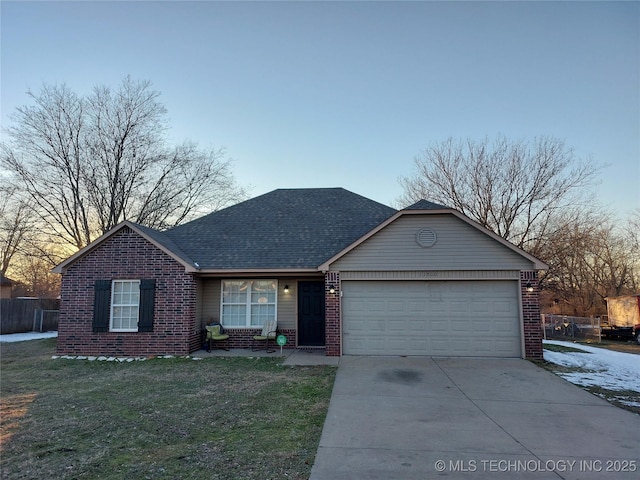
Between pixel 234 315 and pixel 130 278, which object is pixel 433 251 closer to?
pixel 234 315

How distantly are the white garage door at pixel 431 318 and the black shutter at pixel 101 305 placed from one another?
7.23 m

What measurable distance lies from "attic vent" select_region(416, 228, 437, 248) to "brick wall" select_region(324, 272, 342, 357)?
2.61 metres

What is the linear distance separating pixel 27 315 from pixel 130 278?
1274 centimetres

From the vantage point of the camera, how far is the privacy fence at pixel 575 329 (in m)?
19.8

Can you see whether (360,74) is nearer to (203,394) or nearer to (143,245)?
(143,245)

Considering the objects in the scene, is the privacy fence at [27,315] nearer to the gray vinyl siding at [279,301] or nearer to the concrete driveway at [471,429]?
the gray vinyl siding at [279,301]

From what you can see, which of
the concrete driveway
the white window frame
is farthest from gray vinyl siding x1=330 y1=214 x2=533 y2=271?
the white window frame

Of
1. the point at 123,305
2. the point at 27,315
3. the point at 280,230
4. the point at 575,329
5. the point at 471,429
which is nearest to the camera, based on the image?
the point at 471,429

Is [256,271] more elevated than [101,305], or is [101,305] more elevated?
[256,271]

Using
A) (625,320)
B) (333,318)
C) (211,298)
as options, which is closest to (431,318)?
(333,318)

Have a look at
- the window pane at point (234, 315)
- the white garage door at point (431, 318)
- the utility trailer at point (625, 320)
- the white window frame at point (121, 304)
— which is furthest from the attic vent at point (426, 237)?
the utility trailer at point (625, 320)

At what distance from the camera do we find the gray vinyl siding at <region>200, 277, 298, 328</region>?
12.5m

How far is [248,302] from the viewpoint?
12625mm

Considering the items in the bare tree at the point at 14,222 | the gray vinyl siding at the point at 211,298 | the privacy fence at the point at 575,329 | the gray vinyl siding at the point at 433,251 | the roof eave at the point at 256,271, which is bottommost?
the privacy fence at the point at 575,329
